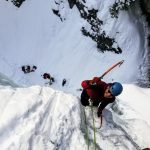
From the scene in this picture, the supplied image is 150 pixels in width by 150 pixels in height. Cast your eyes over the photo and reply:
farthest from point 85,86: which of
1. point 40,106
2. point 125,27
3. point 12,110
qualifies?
point 125,27

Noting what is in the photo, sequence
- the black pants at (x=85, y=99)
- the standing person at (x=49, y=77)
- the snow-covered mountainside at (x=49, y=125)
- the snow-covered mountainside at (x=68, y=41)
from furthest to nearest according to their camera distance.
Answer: the snow-covered mountainside at (x=68, y=41) < the standing person at (x=49, y=77) < the black pants at (x=85, y=99) < the snow-covered mountainside at (x=49, y=125)

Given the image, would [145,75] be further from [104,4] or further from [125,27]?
[104,4]

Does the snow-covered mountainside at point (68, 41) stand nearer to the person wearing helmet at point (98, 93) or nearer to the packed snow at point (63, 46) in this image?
the packed snow at point (63, 46)

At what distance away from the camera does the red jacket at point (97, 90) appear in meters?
7.11

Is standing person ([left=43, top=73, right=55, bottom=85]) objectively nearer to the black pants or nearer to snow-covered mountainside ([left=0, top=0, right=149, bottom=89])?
snow-covered mountainside ([left=0, top=0, right=149, bottom=89])

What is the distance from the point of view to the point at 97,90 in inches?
282

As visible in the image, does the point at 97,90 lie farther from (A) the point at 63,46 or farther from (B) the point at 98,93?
(A) the point at 63,46

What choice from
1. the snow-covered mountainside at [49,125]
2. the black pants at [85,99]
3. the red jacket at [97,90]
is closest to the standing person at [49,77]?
the snow-covered mountainside at [49,125]

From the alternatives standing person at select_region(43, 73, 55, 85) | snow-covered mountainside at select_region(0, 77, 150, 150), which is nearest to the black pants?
snow-covered mountainside at select_region(0, 77, 150, 150)

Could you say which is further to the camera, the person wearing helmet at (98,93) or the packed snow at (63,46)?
the packed snow at (63,46)

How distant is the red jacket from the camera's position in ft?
23.3

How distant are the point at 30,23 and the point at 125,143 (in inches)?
414

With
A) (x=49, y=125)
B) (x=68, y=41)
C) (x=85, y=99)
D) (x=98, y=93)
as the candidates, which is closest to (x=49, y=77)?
(x=68, y=41)

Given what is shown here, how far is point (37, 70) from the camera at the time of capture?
15.5 meters
